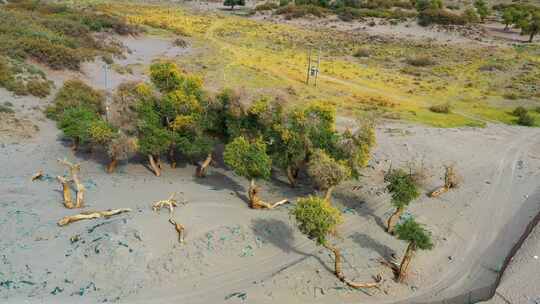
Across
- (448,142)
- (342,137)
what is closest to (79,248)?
(342,137)

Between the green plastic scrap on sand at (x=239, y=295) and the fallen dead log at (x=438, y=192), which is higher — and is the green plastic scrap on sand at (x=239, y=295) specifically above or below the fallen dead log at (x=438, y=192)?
below

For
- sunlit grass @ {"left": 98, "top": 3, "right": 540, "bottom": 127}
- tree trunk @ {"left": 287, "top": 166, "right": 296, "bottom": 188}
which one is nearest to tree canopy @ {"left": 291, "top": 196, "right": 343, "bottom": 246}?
tree trunk @ {"left": 287, "top": 166, "right": 296, "bottom": 188}

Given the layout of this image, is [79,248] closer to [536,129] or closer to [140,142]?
[140,142]

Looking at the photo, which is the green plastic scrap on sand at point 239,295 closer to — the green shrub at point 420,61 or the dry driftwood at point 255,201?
the dry driftwood at point 255,201

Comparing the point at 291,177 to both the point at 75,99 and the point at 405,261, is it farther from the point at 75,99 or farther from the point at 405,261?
the point at 75,99

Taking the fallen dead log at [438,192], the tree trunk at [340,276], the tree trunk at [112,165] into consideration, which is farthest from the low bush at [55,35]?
the tree trunk at [340,276]

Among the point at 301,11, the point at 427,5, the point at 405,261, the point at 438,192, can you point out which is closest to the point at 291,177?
the point at 438,192
